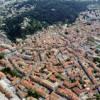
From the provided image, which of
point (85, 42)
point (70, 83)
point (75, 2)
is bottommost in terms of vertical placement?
point (75, 2)

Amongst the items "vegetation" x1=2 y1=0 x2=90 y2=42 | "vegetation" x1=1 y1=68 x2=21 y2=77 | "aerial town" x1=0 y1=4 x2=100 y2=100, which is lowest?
"vegetation" x1=2 y1=0 x2=90 y2=42

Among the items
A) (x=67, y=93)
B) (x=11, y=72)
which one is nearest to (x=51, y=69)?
(x=11, y=72)

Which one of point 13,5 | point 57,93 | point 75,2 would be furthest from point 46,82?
point 75,2

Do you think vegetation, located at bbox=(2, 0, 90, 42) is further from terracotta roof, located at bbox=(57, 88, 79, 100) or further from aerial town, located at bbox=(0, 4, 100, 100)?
Result: terracotta roof, located at bbox=(57, 88, 79, 100)

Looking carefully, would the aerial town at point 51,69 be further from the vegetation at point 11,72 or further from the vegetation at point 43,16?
the vegetation at point 43,16

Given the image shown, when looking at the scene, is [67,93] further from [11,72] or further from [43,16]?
[43,16]

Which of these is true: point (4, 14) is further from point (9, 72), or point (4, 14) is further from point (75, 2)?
point (9, 72)

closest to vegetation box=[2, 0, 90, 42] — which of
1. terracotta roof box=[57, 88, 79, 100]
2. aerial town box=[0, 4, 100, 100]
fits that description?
aerial town box=[0, 4, 100, 100]

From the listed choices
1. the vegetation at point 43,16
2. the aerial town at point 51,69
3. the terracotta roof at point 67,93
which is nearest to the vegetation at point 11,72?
the aerial town at point 51,69
